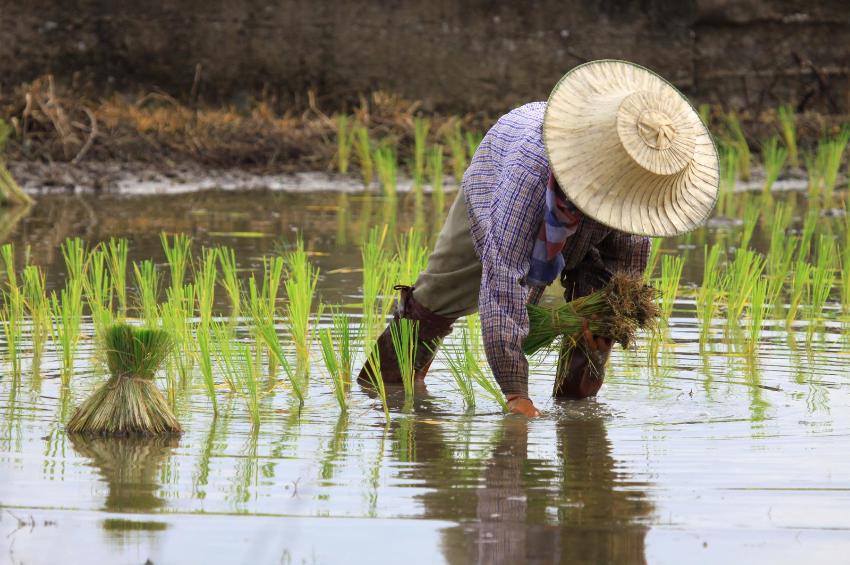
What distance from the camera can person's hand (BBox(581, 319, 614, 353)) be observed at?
359 centimetres

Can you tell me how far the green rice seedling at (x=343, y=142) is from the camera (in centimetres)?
953

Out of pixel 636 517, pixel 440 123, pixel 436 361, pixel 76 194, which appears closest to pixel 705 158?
pixel 636 517

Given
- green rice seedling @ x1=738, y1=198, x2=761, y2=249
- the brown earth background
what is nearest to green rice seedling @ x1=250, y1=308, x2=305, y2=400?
green rice seedling @ x1=738, y1=198, x2=761, y2=249

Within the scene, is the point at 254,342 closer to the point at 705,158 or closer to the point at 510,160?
the point at 510,160

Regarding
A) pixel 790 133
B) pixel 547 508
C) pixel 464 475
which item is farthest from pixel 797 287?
pixel 790 133

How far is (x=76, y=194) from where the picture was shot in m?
8.90

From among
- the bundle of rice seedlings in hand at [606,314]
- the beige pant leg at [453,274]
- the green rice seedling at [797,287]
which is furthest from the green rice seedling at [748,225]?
the bundle of rice seedlings in hand at [606,314]

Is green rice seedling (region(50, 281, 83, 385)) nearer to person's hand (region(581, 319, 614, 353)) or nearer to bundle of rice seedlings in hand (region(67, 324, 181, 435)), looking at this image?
bundle of rice seedlings in hand (region(67, 324, 181, 435))

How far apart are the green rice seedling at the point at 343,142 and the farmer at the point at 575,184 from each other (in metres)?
5.94

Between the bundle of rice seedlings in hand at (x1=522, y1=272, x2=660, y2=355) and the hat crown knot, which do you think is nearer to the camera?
the hat crown knot

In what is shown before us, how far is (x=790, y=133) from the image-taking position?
9961mm

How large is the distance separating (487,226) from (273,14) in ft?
27.2

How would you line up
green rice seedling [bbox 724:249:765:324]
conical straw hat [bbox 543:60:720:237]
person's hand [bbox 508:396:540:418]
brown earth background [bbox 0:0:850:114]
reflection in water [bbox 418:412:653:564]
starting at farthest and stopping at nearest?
brown earth background [bbox 0:0:850:114], green rice seedling [bbox 724:249:765:324], person's hand [bbox 508:396:540:418], conical straw hat [bbox 543:60:720:237], reflection in water [bbox 418:412:653:564]

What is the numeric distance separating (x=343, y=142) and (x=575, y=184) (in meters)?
6.53
